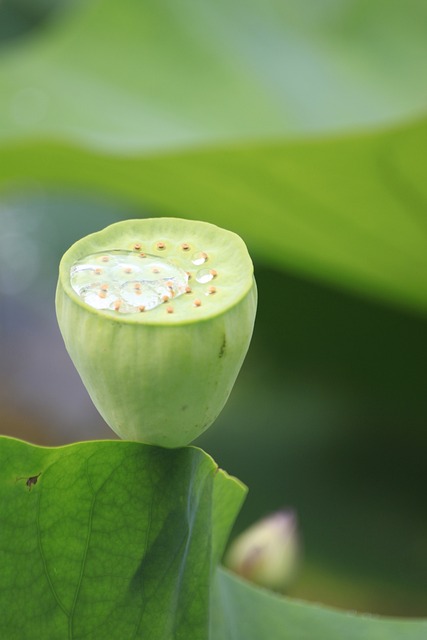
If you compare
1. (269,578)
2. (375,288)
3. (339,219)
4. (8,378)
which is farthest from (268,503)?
(8,378)

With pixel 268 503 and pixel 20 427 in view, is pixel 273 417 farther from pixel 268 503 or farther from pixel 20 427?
pixel 20 427

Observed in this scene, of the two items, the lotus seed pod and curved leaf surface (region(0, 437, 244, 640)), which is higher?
the lotus seed pod

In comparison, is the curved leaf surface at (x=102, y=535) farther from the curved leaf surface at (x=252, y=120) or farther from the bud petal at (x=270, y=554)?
the curved leaf surface at (x=252, y=120)

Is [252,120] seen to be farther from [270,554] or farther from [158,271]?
[158,271]

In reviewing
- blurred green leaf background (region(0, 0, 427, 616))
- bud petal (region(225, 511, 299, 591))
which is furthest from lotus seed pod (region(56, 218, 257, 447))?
blurred green leaf background (region(0, 0, 427, 616))

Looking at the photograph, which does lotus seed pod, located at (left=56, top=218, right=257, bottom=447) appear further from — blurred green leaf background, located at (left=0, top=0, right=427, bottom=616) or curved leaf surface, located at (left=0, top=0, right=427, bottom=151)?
curved leaf surface, located at (left=0, top=0, right=427, bottom=151)

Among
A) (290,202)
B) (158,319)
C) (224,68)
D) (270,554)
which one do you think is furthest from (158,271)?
(224,68)

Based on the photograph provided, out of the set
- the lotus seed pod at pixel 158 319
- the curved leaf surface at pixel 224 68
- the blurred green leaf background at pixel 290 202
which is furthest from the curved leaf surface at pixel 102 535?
the curved leaf surface at pixel 224 68
